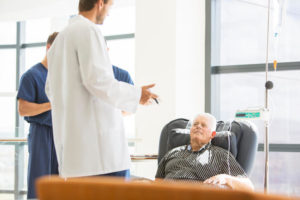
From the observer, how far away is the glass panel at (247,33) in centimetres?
418

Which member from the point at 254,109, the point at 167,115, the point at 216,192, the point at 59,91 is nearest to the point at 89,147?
the point at 59,91

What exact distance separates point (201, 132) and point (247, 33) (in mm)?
1944

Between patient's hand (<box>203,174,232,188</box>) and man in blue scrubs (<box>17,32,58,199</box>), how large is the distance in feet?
3.03

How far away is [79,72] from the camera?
1683mm

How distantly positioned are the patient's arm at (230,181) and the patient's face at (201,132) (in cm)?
36

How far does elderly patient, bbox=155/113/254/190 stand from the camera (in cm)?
256

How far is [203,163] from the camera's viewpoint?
2723mm

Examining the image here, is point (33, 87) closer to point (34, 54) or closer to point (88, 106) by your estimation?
point (88, 106)

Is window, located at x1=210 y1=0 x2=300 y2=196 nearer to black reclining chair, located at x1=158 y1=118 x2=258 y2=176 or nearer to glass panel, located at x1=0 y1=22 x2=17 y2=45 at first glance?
black reclining chair, located at x1=158 y1=118 x2=258 y2=176

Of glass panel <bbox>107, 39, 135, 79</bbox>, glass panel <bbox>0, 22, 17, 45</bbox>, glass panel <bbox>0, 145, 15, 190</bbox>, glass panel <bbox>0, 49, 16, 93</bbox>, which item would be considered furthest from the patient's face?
glass panel <bbox>0, 22, 17, 45</bbox>

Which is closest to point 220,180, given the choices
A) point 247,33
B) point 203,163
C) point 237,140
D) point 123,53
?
point 203,163

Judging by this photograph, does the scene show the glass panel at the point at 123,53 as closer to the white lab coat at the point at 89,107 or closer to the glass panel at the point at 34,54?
the glass panel at the point at 34,54

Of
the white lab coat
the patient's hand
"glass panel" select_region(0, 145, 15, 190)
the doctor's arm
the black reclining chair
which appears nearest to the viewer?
the white lab coat

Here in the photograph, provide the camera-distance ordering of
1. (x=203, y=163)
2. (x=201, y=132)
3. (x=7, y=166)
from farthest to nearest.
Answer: (x=7, y=166) → (x=201, y=132) → (x=203, y=163)
